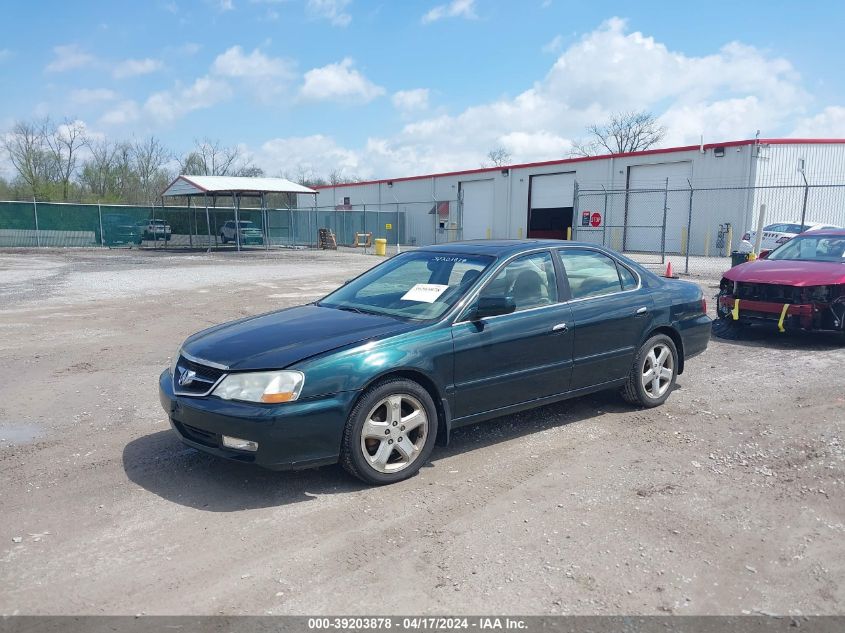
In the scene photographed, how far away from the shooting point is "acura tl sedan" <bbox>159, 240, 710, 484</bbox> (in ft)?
13.0

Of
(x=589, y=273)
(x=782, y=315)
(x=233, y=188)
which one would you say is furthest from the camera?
(x=233, y=188)

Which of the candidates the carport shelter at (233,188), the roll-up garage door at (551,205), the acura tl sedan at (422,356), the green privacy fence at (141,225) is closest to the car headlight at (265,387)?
the acura tl sedan at (422,356)

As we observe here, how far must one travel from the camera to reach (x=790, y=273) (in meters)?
8.68

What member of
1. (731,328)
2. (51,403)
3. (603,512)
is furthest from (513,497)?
(731,328)

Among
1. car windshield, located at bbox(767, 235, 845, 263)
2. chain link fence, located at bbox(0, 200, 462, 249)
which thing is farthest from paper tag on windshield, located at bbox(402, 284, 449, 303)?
chain link fence, located at bbox(0, 200, 462, 249)

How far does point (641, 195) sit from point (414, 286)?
2904cm

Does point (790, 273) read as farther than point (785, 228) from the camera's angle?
No

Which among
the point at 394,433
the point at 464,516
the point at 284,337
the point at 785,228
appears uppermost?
the point at 785,228

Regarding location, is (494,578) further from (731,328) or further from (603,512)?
→ (731,328)

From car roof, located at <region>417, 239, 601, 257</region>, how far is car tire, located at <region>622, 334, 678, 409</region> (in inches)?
42.6

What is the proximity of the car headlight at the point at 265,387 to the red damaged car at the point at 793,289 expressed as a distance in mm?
7113

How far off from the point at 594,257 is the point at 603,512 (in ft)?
8.30

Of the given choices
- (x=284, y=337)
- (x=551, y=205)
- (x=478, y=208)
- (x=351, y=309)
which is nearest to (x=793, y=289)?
(x=351, y=309)

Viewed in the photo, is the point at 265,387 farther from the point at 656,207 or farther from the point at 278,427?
the point at 656,207
